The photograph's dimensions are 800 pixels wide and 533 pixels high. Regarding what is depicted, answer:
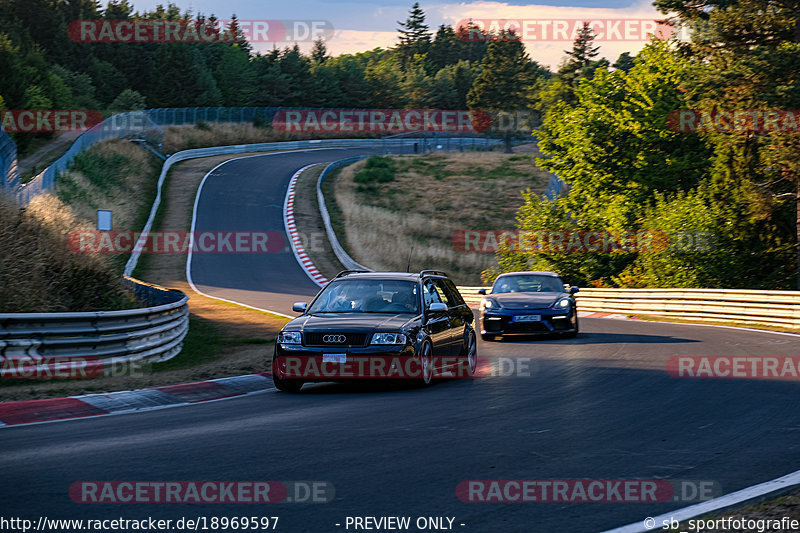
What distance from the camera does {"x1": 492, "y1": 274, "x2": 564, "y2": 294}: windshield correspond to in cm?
2033

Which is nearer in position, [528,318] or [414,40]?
[528,318]

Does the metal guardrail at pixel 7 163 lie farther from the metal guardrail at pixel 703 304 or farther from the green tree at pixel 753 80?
the green tree at pixel 753 80

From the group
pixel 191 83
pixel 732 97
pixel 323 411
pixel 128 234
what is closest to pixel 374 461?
pixel 323 411

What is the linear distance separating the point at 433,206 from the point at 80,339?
151 ft

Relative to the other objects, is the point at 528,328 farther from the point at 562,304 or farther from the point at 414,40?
the point at 414,40

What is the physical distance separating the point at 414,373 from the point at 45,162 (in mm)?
41904

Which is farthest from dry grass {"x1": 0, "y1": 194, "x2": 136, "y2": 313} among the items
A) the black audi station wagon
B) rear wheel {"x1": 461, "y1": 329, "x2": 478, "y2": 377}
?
rear wheel {"x1": 461, "y1": 329, "x2": 478, "y2": 377}

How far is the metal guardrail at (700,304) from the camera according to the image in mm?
23156

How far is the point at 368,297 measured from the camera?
12664mm

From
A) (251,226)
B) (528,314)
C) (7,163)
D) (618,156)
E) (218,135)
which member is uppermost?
(218,135)

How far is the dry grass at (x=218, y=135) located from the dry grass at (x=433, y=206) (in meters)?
12.7

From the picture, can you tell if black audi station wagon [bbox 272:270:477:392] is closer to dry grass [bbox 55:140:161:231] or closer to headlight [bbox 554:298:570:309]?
headlight [bbox 554:298:570:309]

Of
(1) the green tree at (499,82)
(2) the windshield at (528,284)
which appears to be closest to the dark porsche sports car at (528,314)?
(2) the windshield at (528,284)

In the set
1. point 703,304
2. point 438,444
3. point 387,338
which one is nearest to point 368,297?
point 387,338
